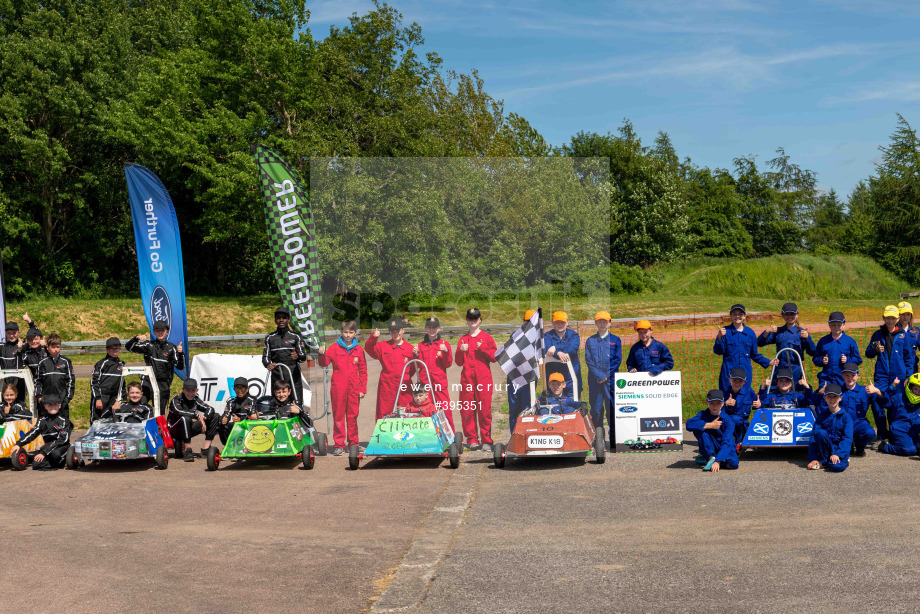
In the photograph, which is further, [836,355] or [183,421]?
A: [183,421]

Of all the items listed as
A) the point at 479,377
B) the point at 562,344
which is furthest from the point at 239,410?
the point at 562,344

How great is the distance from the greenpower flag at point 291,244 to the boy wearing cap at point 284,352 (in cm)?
67

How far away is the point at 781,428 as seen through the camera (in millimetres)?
10445

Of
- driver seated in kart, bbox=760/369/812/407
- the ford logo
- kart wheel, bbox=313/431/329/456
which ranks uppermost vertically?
the ford logo

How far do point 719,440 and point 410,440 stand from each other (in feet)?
13.1

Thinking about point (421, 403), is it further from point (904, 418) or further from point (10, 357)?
point (10, 357)

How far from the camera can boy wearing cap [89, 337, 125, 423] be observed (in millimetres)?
12320

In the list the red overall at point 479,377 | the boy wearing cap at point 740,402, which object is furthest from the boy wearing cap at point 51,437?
the boy wearing cap at point 740,402

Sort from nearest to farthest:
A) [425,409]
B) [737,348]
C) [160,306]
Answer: [425,409] → [737,348] → [160,306]

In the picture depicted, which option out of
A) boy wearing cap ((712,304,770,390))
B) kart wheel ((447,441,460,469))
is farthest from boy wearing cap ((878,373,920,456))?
kart wheel ((447,441,460,469))

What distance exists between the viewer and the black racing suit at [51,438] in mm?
11547

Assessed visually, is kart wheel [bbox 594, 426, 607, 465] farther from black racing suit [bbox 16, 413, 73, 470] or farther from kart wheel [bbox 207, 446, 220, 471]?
black racing suit [bbox 16, 413, 73, 470]

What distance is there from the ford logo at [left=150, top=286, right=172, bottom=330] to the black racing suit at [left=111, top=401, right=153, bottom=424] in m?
2.59

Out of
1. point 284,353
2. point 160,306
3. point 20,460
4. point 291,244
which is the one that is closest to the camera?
point 20,460
